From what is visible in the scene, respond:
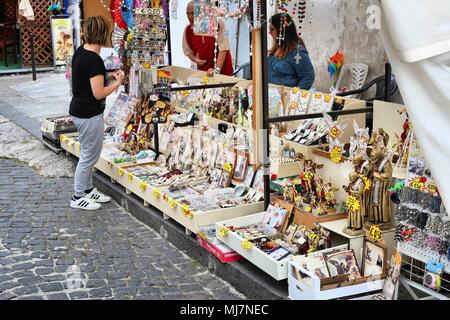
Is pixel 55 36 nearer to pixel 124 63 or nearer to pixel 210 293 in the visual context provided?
pixel 124 63

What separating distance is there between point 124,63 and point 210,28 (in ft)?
4.72

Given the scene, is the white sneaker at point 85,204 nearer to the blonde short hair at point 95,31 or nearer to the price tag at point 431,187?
the blonde short hair at point 95,31

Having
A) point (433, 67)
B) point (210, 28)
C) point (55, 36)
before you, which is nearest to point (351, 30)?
point (210, 28)

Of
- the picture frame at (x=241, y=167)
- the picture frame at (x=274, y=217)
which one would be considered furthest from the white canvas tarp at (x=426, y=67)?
the picture frame at (x=241, y=167)

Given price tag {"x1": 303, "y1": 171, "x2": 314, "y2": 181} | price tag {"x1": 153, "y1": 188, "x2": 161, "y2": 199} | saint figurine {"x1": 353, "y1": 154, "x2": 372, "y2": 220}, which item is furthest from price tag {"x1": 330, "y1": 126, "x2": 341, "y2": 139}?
price tag {"x1": 153, "y1": 188, "x2": 161, "y2": 199}

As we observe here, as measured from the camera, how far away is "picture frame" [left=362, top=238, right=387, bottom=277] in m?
3.72

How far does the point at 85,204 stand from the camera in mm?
6312

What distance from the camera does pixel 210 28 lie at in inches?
230

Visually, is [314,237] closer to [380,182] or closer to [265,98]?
[380,182]

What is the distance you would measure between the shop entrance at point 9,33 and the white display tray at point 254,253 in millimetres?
14532

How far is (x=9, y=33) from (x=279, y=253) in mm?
16120

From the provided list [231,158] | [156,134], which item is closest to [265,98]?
[231,158]

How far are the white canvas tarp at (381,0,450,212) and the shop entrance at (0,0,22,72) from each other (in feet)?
52.7
